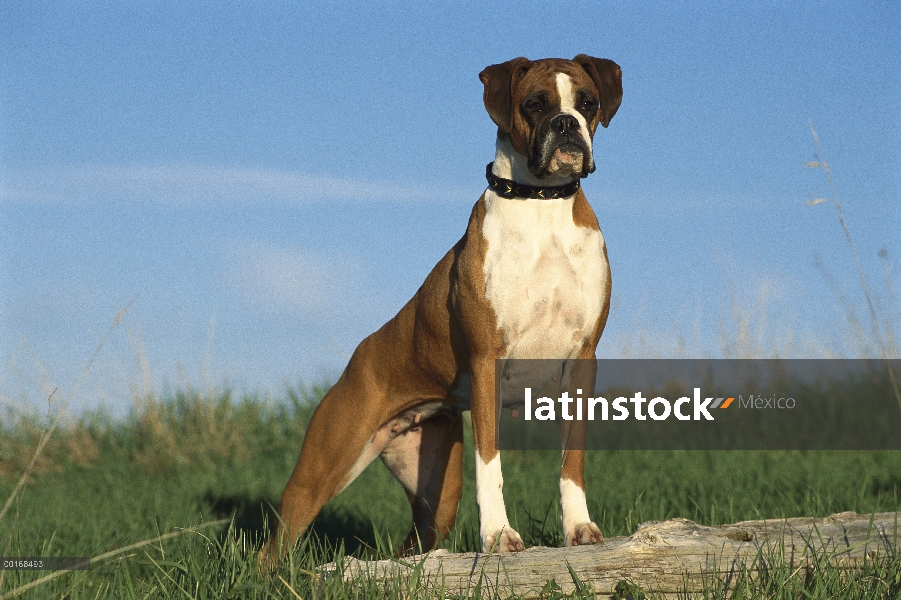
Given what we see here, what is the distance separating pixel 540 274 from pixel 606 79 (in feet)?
3.77

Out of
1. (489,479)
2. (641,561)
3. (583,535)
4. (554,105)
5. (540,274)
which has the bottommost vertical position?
(641,561)

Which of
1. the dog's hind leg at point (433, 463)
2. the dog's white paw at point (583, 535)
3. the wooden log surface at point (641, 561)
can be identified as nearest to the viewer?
the wooden log surface at point (641, 561)

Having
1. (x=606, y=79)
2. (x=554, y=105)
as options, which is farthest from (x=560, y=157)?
(x=606, y=79)

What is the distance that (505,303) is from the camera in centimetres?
483

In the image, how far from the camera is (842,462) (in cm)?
895

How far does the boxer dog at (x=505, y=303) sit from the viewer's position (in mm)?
4676

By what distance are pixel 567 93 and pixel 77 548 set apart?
4576 millimetres

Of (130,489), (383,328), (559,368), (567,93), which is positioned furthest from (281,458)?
(567,93)

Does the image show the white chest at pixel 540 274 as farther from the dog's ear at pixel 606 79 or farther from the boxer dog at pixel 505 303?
the dog's ear at pixel 606 79

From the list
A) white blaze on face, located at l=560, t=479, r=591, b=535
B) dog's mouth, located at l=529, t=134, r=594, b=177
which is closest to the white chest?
dog's mouth, located at l=529, t=134, r=594, b=177

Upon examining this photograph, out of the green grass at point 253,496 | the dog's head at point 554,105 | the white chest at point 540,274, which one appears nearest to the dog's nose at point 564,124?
the dog's head at point 554,105

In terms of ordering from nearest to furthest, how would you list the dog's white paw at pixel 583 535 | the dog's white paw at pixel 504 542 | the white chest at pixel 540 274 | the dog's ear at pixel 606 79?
the dog's white paw at pixel 504 542 < the dog's white paw at pixel 583 535 < the white chest at pixel 540 274 < the dog's ear at pixel 606 79

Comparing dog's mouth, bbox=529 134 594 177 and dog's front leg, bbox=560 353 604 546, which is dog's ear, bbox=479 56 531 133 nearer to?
dog's mouth, bbox=529 134 594 177

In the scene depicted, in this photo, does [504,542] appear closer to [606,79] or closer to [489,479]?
[489,479]
